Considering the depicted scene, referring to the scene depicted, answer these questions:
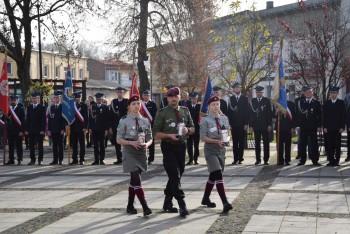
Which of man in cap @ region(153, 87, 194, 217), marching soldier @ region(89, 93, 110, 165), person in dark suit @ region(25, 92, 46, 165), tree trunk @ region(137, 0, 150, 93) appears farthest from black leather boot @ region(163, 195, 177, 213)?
tree trunk @ region(137, 0, 150, 93)

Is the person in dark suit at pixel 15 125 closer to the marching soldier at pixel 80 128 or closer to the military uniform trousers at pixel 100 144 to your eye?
the marching soldier at pixel 80 128

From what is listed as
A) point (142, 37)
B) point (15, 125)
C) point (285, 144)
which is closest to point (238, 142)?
point (285, 144)

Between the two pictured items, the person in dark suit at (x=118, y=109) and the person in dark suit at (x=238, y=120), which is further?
the person in dark suit at (x=118, y=109)

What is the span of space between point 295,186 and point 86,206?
429 cm

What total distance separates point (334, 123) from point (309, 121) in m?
0.66

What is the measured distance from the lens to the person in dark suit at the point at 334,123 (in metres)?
14.2

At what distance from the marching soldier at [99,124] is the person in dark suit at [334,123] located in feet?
20.7

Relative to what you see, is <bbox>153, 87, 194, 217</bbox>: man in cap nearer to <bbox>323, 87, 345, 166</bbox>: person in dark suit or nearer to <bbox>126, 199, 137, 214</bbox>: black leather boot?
<bbox>126, 199, 137, 214</bbox>: black leather boot

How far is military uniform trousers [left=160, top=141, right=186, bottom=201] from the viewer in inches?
319

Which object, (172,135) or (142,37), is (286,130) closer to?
(172,135)

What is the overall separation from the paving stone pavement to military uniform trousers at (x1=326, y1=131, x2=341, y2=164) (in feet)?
1.04

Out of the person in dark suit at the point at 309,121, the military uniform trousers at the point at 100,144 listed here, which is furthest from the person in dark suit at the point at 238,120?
the military uniform trousers at the point at 100,144

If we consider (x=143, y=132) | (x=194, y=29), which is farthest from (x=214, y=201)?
(x=194, y=29)

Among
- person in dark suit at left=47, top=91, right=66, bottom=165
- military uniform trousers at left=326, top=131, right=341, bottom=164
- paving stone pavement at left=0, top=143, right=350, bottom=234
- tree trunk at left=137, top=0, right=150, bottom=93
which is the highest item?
tree trunk at left=137, top=0, right=150, bottom=93
